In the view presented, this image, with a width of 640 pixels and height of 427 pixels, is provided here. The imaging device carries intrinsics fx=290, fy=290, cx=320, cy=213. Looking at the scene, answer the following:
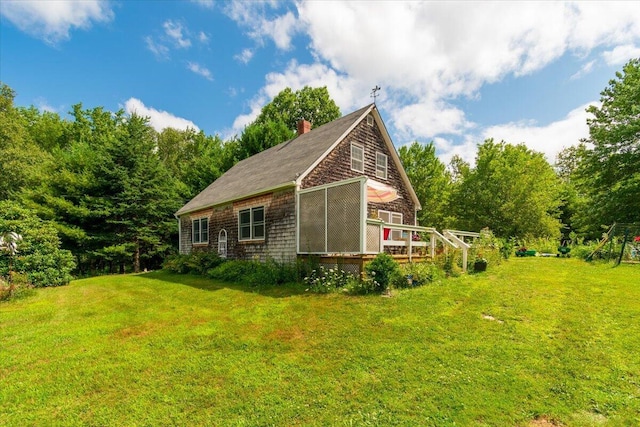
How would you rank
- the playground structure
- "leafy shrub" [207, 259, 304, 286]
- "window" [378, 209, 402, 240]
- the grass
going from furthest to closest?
"window" [378, 209, 402, 240]
the playground structure
"leafy shrub" [207, 259, 304, 286]
the grass

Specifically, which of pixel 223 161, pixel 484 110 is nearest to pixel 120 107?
pixel 223 161

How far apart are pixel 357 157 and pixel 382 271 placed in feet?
22.7

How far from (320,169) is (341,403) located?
8.96m

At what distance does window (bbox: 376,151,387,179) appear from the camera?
1421 cm

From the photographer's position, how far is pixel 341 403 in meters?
3.24

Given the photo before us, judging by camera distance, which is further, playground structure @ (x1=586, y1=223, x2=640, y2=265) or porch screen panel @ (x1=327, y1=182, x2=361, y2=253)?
playground structure @ (x1=586, y1=223, x2=640, y2=265)

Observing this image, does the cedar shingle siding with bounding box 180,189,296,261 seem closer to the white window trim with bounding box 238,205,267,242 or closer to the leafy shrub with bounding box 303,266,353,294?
the white window trim with bounding box 238,205,267,242

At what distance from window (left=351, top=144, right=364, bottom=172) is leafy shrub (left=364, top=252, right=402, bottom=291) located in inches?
240

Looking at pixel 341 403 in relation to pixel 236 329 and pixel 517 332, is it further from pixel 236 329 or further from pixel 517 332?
pixel 517 332

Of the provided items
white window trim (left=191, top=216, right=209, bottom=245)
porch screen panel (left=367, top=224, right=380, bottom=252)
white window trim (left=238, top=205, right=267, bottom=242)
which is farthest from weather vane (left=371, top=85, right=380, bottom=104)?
white window trim (left=191, top=216, right=209, bottom=245)

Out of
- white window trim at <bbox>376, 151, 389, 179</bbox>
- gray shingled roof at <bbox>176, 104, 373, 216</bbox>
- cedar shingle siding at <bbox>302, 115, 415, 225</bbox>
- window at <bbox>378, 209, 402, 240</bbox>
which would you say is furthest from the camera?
white window trim at <bbox>376, 151, 389, 179</bbox>

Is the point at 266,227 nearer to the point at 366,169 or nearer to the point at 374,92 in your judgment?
the point at 366,169

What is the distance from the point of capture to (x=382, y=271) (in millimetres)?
7551

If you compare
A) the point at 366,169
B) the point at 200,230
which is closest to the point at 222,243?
the point at 200,230
